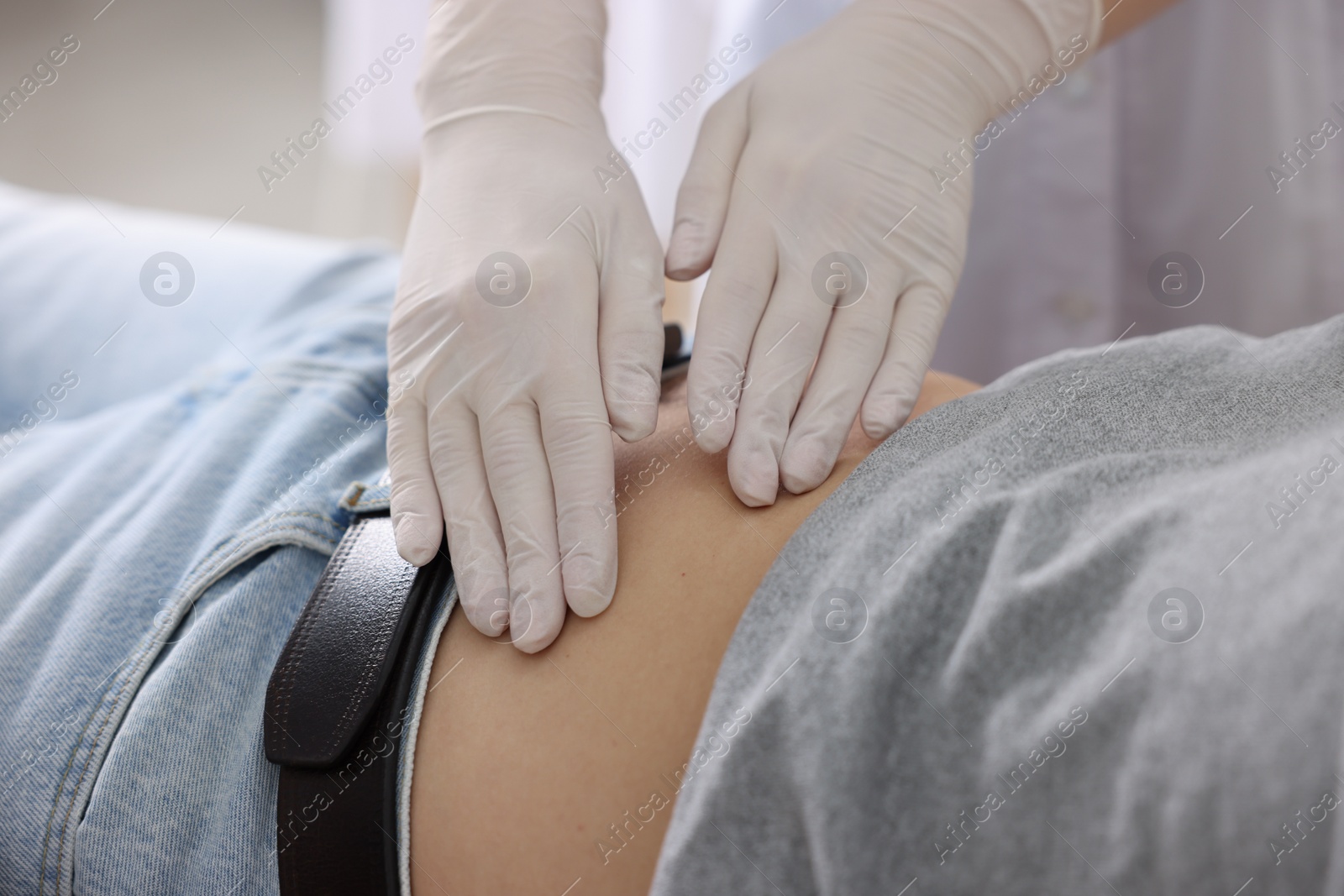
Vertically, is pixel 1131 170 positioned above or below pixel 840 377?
below

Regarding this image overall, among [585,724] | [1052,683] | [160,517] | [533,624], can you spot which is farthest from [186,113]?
[1052,683]

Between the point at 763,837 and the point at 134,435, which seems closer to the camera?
the point at 763,837

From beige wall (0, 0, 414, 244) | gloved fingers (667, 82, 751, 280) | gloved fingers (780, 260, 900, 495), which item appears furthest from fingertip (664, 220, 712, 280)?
beige wall (0, 0, 414, 244)

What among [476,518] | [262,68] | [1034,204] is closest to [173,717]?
[476,518]

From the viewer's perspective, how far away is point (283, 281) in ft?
4.05

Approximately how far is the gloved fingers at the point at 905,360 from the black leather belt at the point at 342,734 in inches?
18.5

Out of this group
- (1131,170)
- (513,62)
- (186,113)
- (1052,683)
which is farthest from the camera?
(186,113)

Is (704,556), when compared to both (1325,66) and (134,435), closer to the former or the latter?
(134,435)

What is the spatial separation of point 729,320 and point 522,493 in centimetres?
29

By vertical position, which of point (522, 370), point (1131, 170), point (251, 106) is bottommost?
point (251, 106)

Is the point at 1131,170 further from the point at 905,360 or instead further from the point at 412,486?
the point at 412,486

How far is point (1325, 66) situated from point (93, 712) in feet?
6.65

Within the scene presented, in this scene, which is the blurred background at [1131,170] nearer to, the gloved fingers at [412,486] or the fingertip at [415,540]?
the gloved fingers at [412,486]

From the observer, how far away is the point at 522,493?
813mm
